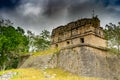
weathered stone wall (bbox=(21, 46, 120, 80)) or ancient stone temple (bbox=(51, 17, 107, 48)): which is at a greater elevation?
ancient stone temple (bbox=(51, 17, 107, 48))

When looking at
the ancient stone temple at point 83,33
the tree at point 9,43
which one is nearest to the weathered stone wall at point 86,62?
the ancient stone temple at point 83,33

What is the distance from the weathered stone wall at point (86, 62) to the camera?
38.3 m

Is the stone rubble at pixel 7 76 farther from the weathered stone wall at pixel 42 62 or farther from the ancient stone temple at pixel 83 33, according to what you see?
the ancient stone temple at pixel 83 33

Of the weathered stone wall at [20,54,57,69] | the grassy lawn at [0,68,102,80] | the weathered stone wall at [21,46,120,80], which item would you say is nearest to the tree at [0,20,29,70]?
the weathered stone wall at [20,54,57,69]

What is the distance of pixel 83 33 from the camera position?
5112cm

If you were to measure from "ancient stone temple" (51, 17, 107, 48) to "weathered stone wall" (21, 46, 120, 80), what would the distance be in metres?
6.70

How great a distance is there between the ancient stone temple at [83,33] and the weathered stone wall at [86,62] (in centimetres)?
670

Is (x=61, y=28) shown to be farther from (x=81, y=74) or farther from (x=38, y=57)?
(x=81, y=74)

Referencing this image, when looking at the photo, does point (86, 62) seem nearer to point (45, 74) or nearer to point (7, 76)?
point (45, 74)

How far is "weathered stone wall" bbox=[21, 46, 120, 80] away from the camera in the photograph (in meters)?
38.3

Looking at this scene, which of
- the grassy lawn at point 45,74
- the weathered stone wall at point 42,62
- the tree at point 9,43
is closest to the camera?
the grassy lawn at point 45,74

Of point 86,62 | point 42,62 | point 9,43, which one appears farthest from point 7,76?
point 9,43

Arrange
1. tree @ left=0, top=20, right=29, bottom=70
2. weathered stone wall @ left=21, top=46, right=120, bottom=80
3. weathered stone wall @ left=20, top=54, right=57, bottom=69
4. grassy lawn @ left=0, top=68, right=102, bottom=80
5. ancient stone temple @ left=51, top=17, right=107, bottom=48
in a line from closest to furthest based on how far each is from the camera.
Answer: grassy lawn @ left=0, top=68, right=102, bottom=80 < weathered stone wall @ left=21, top=46, right=120, bottom=80 < weathered stone wall @ left=20, top=54, right=57, bottom=69 < ancient stone temple @ left=51, top=17, right=107, bottom=48 < tree @ left=0, top=20, right=29, bottom=70

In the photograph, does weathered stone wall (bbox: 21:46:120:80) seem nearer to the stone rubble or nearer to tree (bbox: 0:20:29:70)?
the stone rubble
